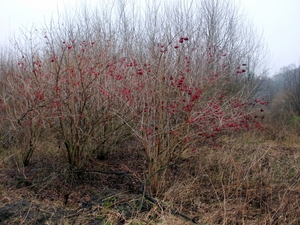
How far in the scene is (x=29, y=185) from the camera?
4699mm

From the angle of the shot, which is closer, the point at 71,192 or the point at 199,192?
the point at 199,192

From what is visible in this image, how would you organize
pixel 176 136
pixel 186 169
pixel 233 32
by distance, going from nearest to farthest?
pixel 176 136 < pixel 186 169 < pixel 233 32

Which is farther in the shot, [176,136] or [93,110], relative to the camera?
[93,110]

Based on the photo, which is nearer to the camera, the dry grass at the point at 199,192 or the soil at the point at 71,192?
the dry grass at the point at 199,192

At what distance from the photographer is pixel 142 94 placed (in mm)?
4168

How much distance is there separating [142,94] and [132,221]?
177 cm

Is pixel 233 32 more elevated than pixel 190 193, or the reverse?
pixel 233 32

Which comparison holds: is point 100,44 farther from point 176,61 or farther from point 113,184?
point 113,184

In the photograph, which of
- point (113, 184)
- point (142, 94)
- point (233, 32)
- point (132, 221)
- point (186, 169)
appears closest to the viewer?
point (132, 221)

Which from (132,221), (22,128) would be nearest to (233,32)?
(22,128)

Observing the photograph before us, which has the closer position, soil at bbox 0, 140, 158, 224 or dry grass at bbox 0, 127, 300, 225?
dry grass at bbox 0, 127, 300, 225

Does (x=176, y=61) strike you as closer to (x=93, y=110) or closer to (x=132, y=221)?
(x=93, y=110)

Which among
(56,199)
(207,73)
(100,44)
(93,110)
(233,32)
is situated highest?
(233,32)

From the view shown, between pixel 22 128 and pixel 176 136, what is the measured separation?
313 centimetres
